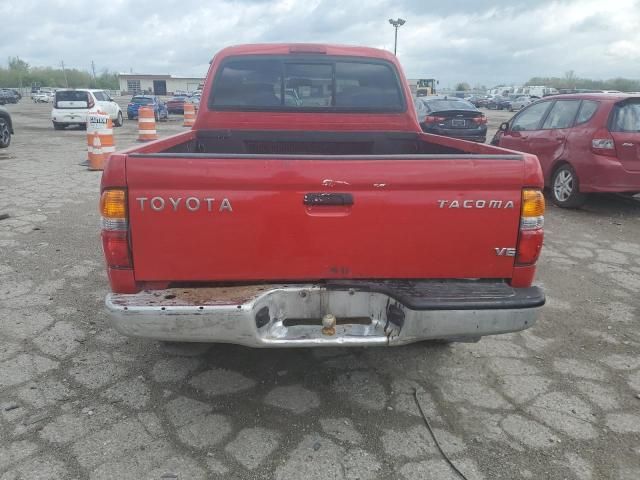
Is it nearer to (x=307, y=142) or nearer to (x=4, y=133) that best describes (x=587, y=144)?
(x=307, y=142)

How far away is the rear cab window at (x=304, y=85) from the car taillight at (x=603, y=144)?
12.8ft

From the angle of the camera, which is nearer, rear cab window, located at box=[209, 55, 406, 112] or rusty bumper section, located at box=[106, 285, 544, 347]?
rusty bumper section, located at box=[106, 285, 544, 347]

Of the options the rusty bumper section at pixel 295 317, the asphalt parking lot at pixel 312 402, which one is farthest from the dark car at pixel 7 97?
the rusty bumper section at pixel 295 317

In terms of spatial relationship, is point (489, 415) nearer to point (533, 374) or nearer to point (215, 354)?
point (533, 374)

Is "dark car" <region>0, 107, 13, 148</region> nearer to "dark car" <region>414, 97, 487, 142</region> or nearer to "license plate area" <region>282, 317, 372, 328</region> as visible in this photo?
"dark car" <region>414, 97, 487, 142</region>

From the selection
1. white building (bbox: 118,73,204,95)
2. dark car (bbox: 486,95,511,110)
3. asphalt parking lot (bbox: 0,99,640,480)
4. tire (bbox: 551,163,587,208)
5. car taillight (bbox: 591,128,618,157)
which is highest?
white building (bbox: 118,73,204,95)

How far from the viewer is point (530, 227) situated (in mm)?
2541

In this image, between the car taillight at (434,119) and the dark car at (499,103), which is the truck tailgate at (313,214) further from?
the dark car at (499,103)

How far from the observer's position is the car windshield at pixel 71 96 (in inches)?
806

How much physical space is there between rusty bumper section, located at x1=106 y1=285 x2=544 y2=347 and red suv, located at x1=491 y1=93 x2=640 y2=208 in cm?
529

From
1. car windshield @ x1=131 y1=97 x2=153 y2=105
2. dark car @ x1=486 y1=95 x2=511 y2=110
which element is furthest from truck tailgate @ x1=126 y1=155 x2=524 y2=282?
dark car @ x1=486 y1=95 x2=511 y2=110

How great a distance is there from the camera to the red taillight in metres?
2.44

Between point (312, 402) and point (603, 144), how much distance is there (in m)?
5.95

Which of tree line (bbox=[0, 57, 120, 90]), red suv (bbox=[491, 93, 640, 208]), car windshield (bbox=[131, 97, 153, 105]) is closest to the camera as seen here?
red suv (bbox=[491, 93, 640, 208])
